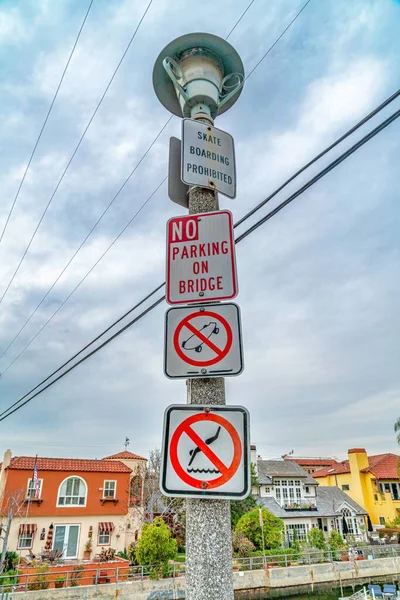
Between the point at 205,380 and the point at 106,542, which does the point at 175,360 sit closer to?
the point at 205,380

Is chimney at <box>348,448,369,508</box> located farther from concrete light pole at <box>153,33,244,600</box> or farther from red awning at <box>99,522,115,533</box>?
concrete light pole at <box>153,33,244,600</box>

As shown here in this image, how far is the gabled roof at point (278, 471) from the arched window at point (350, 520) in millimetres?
3216

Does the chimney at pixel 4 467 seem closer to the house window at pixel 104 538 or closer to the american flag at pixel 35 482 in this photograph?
the american flag at pixel 35 482

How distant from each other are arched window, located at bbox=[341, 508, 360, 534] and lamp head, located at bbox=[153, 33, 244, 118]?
35304 mm

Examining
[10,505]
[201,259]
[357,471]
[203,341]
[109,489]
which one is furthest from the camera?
[357,471]

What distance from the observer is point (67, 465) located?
66.1ft

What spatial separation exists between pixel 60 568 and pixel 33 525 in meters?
4.12

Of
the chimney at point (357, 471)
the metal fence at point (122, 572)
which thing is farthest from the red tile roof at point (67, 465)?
the chimney at point (357, 471)

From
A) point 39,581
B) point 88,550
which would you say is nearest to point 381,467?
point 88,550

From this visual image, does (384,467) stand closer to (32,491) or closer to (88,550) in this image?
(88,550)

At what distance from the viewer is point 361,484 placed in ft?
113

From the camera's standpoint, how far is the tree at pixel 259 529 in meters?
19.0

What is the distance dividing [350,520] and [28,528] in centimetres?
2494

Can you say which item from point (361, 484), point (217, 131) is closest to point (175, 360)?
point (217, 131)
